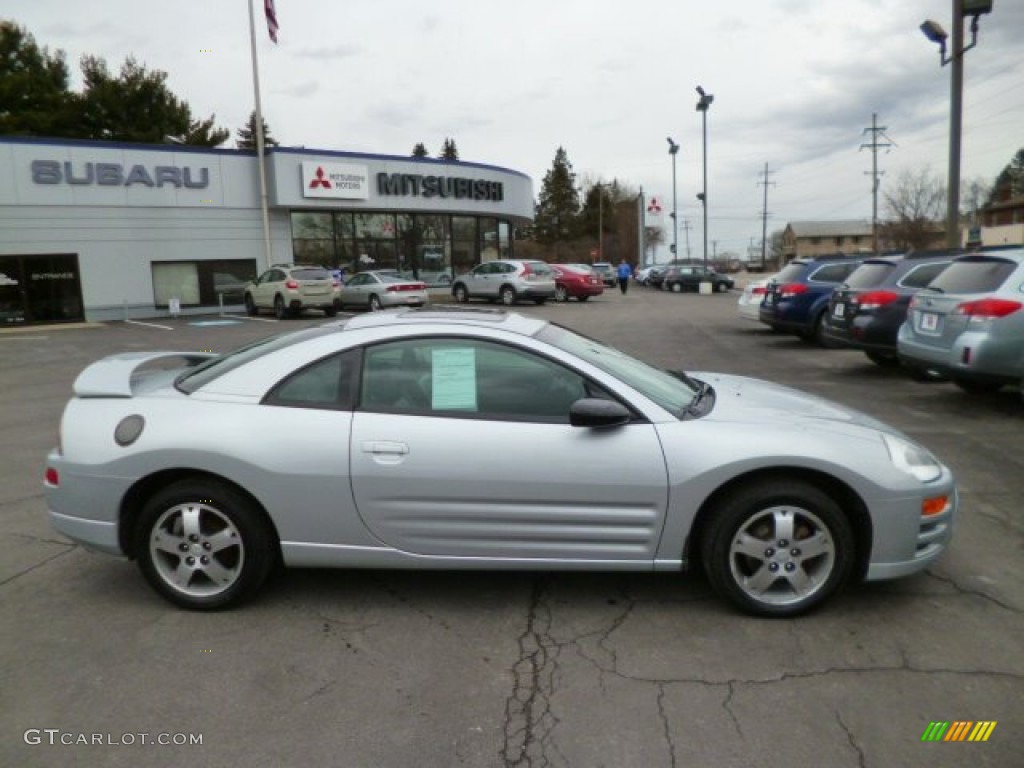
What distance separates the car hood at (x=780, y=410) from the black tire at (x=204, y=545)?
86.5 inches

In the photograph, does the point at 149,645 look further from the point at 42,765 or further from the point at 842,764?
the point at 842,764

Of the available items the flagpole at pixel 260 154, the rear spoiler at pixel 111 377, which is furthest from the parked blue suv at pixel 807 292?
the flagpole at pixel 260 154

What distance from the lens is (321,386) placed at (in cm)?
363

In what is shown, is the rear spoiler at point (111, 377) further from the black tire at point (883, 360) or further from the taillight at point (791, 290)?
the taillight at point (791, 290)

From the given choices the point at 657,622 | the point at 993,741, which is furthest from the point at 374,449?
the point at 993,741

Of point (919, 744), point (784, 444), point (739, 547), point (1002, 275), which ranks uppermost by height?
point (1002, 275)

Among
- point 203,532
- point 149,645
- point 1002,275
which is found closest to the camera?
point 149,645

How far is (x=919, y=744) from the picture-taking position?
2607 mm

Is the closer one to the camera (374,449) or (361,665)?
(361,665)

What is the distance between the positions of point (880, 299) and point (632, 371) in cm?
726

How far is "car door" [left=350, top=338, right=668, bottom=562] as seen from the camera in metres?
3.40

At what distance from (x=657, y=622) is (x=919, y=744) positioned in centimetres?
114

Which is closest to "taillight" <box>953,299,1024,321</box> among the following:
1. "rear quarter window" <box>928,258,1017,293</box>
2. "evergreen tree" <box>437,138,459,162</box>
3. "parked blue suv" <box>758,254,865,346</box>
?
"rear quarter window" <box>928,258,1017,293</box>

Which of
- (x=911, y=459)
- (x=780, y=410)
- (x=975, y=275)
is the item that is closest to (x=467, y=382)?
(x=780, y=410)
